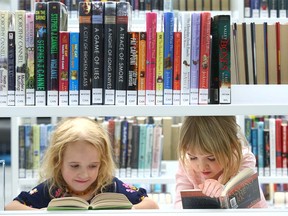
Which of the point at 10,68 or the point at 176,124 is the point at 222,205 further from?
the point at 176,124

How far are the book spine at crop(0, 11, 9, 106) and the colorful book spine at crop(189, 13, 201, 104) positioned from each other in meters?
0.59

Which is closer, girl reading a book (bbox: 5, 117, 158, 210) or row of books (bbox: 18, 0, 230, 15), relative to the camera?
girl reading a book (bbox: 5, 117, 158, 210)

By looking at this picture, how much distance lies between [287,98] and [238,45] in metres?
0.28

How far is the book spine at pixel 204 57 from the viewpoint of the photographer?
207cm

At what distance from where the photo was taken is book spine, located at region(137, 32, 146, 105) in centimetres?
208

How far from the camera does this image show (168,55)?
2.09 meters

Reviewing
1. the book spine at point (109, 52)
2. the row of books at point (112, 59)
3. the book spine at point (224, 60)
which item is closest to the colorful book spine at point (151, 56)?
the row of books at point (112, 59)

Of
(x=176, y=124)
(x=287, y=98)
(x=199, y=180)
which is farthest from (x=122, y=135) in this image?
(x=287, y=98)

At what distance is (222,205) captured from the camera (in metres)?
2.15

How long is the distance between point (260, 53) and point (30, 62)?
86 cm

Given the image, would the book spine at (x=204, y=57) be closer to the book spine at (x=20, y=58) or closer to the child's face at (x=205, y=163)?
the child's face at (x=205, y=163)

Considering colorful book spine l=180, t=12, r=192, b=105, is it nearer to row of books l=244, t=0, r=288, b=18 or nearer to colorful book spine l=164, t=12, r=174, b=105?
colorful book spine l=164, t=12, r=174, b=105

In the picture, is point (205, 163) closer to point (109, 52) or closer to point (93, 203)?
point (93, 203)

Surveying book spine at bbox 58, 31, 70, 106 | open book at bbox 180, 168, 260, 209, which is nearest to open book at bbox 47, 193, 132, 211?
open book at bbox 180, 168, 260, 209
